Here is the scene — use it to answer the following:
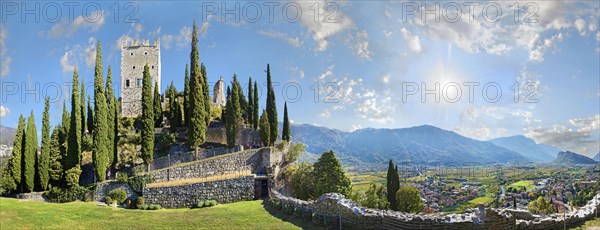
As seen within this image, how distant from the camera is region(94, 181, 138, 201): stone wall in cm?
3397

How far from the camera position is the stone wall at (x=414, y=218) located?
1659 centimetres

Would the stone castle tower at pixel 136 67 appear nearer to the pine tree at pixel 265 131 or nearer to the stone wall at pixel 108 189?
the pine tree at pixel 265 131

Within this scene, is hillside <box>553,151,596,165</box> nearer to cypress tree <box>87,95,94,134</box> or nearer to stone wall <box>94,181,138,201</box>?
cypress tree <box>87,95,94,134</box>

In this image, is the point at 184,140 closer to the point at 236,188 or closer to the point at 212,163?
the point at 212,163

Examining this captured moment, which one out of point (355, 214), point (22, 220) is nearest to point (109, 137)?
point (22, 220)

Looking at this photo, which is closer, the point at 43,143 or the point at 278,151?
the point at 43,143

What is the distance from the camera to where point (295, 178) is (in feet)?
114

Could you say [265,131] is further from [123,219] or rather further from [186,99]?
[123,219]

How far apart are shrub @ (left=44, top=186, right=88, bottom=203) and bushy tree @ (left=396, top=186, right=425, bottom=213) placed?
95.1 feet

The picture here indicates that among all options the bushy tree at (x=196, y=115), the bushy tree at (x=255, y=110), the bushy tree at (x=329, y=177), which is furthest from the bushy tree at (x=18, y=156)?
the bushy tree at (x=329, y=177)

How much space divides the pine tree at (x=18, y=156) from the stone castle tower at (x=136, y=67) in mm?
23871

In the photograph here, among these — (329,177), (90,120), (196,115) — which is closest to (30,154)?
(90,120)

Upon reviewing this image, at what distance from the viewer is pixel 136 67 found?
201 feet

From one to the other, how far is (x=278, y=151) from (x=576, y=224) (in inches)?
1024
